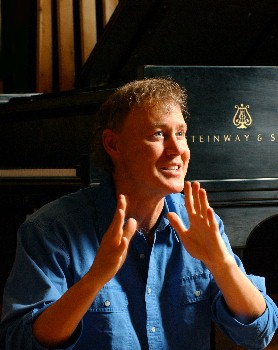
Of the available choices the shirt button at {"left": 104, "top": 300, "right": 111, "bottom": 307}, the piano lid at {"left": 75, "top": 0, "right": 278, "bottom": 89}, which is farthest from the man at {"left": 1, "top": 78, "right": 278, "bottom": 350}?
the piano lid at {"left": 75, "top": 0, "right": 278, "bottom": 89}

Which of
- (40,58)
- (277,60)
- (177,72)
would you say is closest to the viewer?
(177,72)

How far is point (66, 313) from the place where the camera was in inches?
49.0

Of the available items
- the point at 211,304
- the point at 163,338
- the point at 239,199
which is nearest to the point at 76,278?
the point at 163,338

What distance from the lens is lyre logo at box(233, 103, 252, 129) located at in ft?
6.46

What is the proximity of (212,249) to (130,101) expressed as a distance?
424 millimetres

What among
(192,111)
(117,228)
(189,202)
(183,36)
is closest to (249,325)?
(189,202)

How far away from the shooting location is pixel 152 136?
148 centimetres

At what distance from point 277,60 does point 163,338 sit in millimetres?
1626

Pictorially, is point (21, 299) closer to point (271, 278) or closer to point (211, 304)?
point (211, 304)

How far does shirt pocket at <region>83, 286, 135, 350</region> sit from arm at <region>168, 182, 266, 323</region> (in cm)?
22

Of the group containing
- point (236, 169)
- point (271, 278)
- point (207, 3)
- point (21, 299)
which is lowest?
point (271, 278)

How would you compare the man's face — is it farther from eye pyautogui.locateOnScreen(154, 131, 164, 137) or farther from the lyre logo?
the lyre logo

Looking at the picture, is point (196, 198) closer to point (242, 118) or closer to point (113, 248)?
point (113, 248)

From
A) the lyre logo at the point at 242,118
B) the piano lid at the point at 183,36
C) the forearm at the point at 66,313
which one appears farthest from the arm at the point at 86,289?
the piano lid at the point at 183,36
